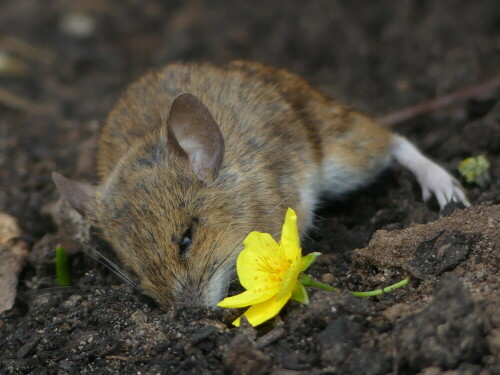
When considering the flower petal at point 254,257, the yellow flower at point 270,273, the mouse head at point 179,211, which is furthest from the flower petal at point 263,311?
the mouse head at point 179,211

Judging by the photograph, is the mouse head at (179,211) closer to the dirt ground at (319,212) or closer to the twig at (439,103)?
the dirt ground at (319,212)

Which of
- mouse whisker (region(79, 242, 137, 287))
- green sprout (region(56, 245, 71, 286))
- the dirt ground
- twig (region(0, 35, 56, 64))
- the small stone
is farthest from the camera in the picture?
twig (region(0, 35, 56, 64))

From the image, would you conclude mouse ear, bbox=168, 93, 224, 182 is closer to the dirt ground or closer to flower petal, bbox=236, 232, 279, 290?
flower petal, bbox=236, 232, 279, 290

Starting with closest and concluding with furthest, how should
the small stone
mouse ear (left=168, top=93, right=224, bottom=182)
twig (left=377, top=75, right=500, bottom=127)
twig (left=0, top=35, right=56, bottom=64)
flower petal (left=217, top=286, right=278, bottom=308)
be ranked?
flower petal (left=217, top=286, right=278, bottom=308)
the small stone
mouse ear (left=168, top=93, right=224, bottom=182)
twig (left=377, top=75, right=500, bottom=127)
twig (left=0, top=35, right=56, bottom=64)

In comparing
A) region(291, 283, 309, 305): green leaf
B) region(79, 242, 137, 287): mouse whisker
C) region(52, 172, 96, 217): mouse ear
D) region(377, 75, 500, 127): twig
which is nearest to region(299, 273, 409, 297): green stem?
region(291, 283, 309, 305): green leaf

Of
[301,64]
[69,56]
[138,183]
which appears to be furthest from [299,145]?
[69,56]

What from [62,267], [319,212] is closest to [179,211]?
[62,267]

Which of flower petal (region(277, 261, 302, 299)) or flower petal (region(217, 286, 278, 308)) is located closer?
flower petal (region(277, 261, 302, 299))
